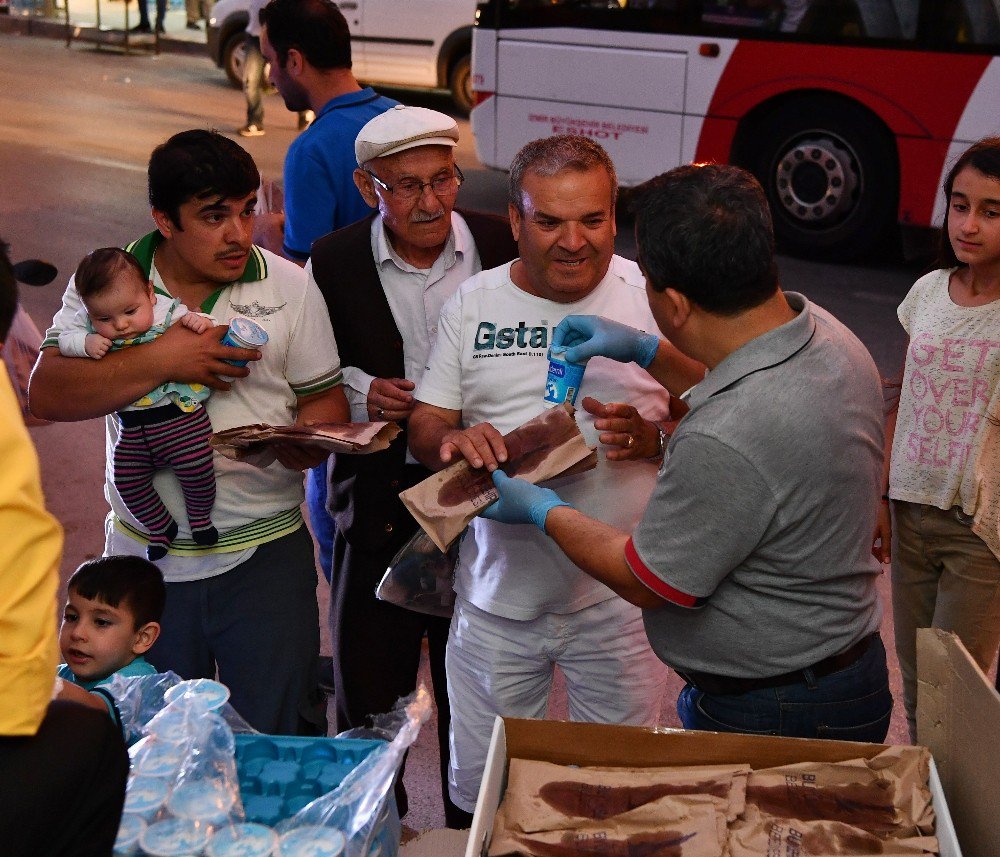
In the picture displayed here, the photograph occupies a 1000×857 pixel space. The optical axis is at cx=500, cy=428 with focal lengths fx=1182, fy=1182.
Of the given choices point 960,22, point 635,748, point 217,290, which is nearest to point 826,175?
point 960,22

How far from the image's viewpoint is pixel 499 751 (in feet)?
6.34

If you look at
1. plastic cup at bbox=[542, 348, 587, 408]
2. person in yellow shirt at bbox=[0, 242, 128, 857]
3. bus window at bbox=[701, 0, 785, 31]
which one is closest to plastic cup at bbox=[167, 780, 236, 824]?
person in yellow shirt at bbox=[0, 242, 128, 857]

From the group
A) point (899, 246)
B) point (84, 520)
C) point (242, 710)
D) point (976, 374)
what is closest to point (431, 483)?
point (242, 710)

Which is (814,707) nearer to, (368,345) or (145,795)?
(145,795)

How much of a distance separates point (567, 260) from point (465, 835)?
1200 mm

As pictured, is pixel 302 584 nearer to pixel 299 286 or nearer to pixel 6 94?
pixel 299 286

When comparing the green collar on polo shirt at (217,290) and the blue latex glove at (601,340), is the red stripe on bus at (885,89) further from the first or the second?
the green collar on polo shirt at (217,290)

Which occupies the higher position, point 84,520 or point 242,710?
point 242,710

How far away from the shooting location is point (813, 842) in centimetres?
174

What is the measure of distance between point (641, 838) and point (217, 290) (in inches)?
60.6

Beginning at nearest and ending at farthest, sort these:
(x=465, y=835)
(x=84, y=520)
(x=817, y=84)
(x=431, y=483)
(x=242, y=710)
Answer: (x=465, y=835), (x=431, y=483), (x=242, y=710), (x=84, y=520), (x=817, y=84)

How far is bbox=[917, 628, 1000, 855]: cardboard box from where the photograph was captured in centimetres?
177

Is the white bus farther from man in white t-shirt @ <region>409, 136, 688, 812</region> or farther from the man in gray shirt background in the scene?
the man in gray shirt background

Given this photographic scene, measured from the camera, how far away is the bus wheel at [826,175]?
27.8 feet
